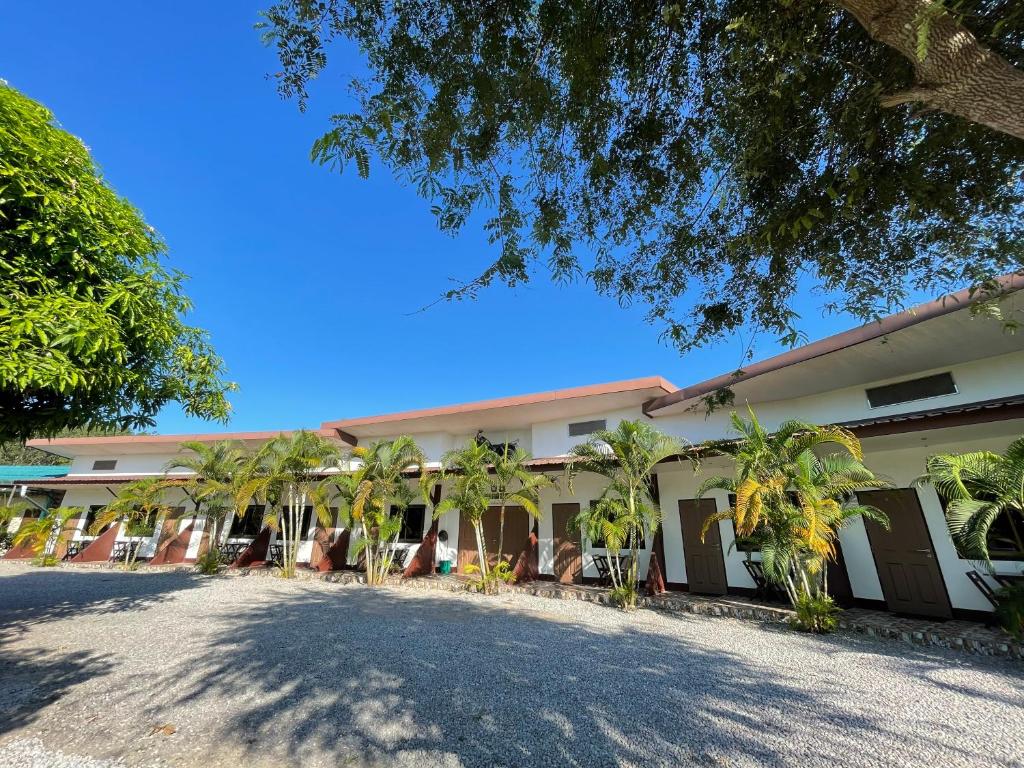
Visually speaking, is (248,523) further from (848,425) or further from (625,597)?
(848,425)

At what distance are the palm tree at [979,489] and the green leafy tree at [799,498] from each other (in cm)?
89

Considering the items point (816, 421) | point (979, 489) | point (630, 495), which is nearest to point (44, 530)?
point (630, 495)

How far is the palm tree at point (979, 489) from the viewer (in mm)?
5395

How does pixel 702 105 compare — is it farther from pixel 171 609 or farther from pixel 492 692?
pixel 171 609

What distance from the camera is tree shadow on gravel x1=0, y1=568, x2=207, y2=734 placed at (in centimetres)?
405

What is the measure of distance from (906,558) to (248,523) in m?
19.5

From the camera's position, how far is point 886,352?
793cm

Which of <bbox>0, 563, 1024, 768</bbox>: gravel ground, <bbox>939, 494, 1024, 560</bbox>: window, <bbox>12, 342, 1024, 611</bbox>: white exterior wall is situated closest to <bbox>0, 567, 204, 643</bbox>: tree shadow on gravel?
<bbox>0, 563, 1024, 768</bbox>: gravel ground

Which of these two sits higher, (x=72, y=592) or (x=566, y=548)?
(x=566, y=548)

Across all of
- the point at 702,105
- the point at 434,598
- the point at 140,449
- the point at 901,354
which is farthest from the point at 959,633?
the point at 140,449

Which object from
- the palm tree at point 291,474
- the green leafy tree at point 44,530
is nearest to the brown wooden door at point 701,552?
the palm tree at point 291,474

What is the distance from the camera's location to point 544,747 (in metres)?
3.16

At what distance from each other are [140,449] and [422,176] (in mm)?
21549

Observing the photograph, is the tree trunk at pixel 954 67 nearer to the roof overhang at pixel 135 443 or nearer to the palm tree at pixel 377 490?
the palm tree at pixel 377 490
